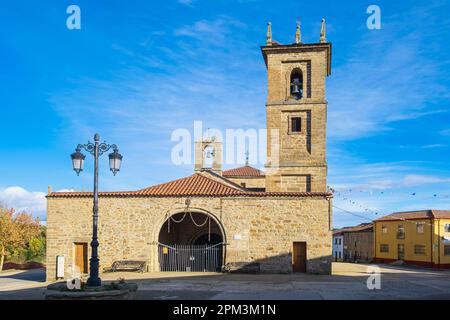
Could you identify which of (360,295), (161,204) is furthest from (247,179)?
(360,295)

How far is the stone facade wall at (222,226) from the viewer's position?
64.4 ft

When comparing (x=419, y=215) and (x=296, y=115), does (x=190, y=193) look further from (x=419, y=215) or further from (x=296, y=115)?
(x=419, y=215)

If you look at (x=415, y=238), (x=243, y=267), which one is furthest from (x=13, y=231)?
(x=415, y=238)

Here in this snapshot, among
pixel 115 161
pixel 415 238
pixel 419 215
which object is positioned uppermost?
pixel 115 161

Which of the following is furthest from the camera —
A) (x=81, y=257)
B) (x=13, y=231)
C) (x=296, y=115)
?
(x=13, y=231)

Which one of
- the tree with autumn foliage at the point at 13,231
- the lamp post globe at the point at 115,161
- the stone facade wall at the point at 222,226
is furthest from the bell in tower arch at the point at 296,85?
the tree with autumn foliage at the point at 13,231

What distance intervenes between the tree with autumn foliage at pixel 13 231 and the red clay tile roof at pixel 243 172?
51.7 ft

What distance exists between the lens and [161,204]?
68.3 feet

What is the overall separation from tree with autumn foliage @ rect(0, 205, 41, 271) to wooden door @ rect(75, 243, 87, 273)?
12.5 m

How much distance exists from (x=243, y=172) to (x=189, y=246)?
1324 centimetres

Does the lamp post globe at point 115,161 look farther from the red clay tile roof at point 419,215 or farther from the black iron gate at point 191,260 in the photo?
the red clay tile roof at point 419,215

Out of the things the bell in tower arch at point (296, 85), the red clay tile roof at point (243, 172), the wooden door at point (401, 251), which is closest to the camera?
the bell in tower arch at point (296, 85)

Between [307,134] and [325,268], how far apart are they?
26.7 ft

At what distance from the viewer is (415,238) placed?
115 feet
